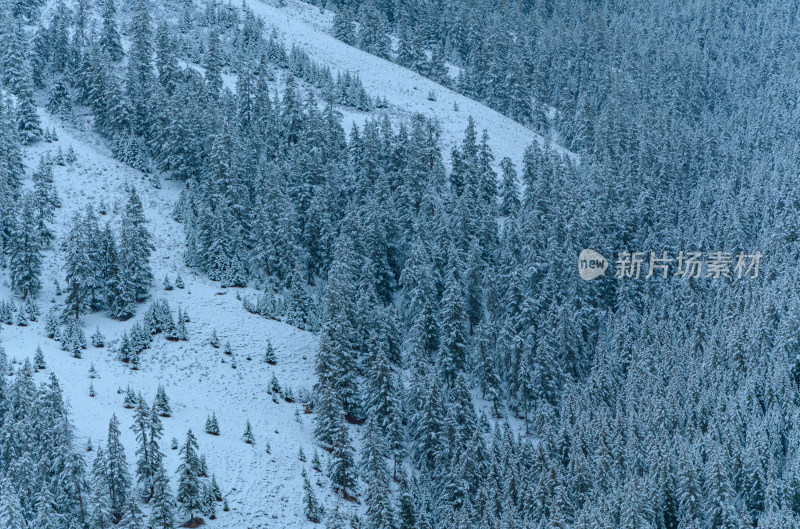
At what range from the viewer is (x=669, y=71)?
12850 cm

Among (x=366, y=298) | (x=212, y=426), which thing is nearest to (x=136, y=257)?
(x=212, y=426)

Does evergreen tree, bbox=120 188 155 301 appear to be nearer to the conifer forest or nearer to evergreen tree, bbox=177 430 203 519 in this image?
the conifer forest

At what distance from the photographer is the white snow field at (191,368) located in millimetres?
56000

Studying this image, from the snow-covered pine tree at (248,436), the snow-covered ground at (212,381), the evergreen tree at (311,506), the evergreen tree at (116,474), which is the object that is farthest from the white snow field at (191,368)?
the evergreen tree at (116,474)

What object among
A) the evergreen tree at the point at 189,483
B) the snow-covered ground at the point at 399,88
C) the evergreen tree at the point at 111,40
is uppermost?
the evergreen tree at the point at 111,40

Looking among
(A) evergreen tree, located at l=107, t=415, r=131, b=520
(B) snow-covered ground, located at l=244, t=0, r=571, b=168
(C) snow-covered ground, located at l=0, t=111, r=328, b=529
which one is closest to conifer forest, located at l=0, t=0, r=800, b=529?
(A) evergreen tree, located at l=107, t=415, r=131, b=520

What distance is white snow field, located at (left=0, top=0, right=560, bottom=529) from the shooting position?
56000mm

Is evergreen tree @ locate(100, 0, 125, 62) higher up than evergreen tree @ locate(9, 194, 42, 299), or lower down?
higher up

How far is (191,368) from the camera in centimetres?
6444

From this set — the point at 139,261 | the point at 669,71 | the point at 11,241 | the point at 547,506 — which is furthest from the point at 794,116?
the point at 11,241

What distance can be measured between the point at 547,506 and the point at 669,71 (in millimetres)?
94488

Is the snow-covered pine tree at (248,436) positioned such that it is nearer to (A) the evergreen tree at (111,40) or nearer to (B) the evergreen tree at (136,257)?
(B) the evergreen tree at (136,257)

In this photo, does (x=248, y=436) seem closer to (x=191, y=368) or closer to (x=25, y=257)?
(x=191, y=368)

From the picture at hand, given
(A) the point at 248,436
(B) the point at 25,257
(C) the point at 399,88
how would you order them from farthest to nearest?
(C) the point at 399,88 → (B) the point at 25,257 → (A) the point at 248,436
